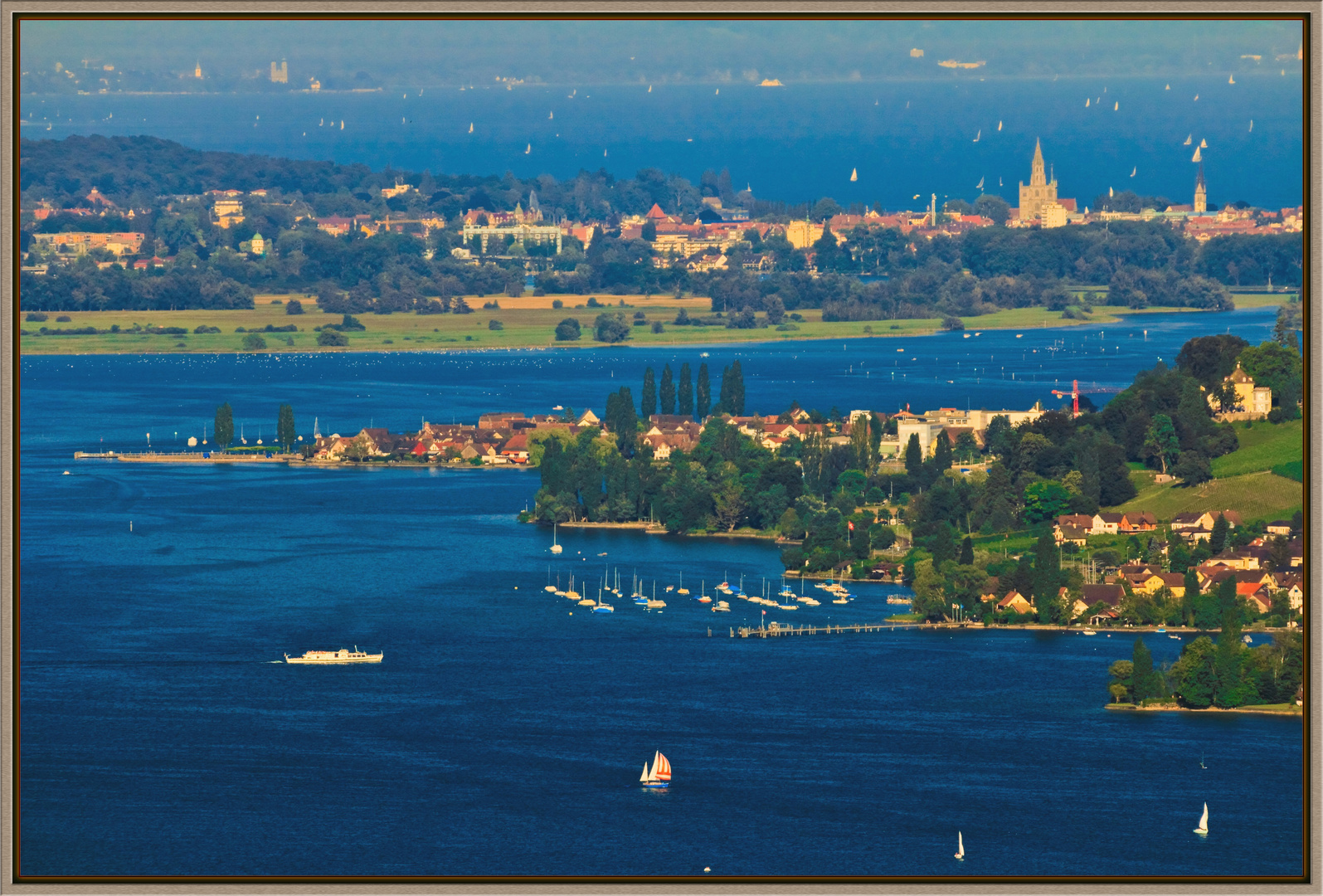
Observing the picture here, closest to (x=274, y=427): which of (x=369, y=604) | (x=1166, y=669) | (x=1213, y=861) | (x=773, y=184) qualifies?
(x=369, y=604)

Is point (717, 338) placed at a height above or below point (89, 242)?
below

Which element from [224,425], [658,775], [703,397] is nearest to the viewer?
[658,775]

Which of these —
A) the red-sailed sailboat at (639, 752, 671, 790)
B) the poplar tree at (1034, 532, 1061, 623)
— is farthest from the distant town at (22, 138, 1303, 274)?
the red-sailed sailboat at (639, 752, 671, 790)

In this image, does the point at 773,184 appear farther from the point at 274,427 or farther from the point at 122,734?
the point at 122,734

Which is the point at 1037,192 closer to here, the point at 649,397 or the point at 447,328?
the point at 447,328

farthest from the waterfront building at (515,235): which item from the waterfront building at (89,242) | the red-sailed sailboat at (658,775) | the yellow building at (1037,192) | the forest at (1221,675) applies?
the red-sailed sailboat at (658,775)

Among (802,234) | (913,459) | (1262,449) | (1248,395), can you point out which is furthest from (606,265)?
(1262,449)
